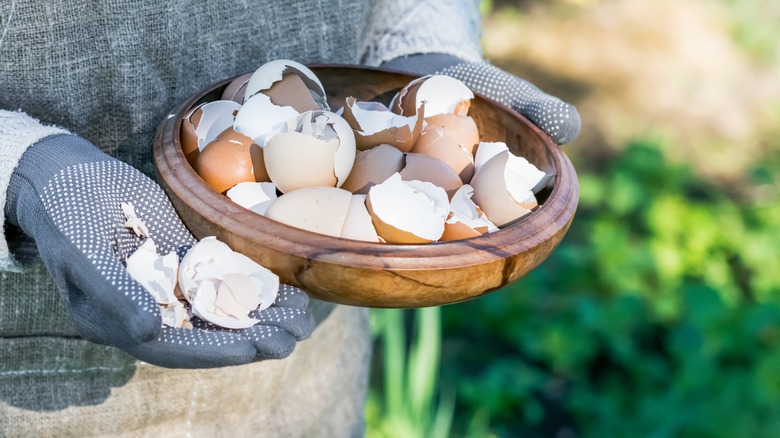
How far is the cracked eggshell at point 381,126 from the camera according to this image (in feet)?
3.08

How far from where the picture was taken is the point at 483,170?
0.92 m

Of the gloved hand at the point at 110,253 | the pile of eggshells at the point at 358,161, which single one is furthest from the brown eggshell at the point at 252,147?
the gloved hand at the point at 110,253

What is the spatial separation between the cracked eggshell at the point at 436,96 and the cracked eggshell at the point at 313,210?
0.65 ft

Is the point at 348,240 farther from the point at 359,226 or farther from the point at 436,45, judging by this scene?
the point at 436,45

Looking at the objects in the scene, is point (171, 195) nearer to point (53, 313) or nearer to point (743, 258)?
point (53, 313)

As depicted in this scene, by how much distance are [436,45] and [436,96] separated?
187mm

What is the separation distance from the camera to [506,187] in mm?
868

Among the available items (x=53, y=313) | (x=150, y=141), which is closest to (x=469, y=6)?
(x=150, y=141)

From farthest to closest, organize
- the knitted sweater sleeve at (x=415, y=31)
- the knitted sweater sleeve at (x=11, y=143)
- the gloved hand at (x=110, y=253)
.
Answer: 1. the knitted sweater sleeve at (x=415, y=31)
2. the knitted sweater sleeve at (x=11, y=143)
3. the gloved hand at (x=110, y=253)

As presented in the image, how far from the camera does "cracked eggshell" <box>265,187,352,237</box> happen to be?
2.58 feet

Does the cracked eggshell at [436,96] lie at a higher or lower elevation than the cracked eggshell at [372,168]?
higher

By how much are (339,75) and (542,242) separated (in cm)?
37

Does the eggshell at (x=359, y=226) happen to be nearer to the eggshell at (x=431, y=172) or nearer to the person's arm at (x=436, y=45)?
the eggshell at (x=431, y=172)

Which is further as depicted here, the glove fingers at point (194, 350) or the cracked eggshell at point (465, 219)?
the cracked eggshell at point (465, 219)
